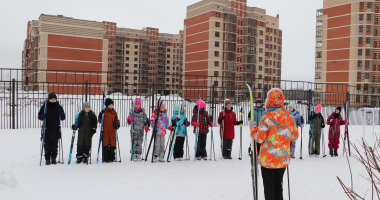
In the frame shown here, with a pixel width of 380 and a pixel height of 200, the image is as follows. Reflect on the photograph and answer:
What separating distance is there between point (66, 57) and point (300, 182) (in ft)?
143

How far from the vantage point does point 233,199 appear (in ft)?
15.7

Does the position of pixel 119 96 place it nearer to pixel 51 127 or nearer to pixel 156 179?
pixel 51 127

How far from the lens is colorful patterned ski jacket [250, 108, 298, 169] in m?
3.69

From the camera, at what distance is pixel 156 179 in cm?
588

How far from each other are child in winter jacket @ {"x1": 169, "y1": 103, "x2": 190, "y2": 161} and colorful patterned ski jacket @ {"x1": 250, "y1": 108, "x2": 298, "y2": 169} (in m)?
3.99

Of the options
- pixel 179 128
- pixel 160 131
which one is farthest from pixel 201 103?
pixel 160 131

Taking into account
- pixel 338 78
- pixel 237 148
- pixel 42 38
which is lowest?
→ pixel 237 148

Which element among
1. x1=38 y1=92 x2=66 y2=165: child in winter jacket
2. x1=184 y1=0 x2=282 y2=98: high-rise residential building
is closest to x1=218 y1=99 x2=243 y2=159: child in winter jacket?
x1=38 y1=92 x2=66 y2=165: child in winter jacket

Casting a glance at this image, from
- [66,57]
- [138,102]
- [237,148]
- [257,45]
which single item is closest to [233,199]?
[138,102]

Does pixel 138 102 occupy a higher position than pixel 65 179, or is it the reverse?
pixel 138 102

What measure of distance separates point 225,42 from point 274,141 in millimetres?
51597

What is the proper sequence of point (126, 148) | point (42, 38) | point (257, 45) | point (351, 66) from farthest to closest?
point (257, 45), point (351, 66), point (42, 38), point (126, 148)

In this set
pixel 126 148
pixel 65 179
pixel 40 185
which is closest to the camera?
pixel 40 185

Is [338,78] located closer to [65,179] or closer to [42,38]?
[42,38]
